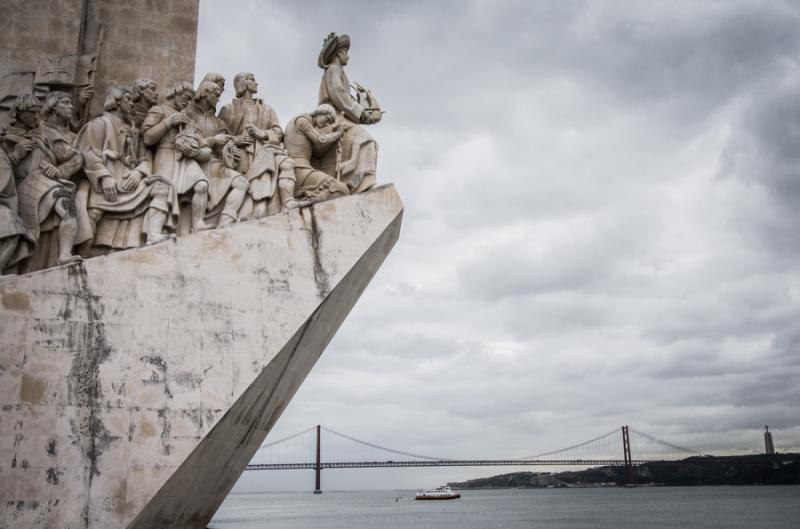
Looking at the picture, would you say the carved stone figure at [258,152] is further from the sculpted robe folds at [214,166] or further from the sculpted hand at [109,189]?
the sculpted hand at [109,189]

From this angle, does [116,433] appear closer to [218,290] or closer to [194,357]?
[194,357]

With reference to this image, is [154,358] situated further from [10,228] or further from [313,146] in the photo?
[313,146]

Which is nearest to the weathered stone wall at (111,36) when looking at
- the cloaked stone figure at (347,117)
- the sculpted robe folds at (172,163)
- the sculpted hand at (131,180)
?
the sculpted robe folds at (172,163)

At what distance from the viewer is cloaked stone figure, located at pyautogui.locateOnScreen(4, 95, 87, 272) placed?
24.2 ft

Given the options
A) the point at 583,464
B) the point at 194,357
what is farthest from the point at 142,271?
the point at 583,464

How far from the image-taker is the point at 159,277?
7191mm

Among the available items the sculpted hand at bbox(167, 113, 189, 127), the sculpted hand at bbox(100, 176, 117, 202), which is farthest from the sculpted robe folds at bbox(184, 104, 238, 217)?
the sculpted hand at bbox(100, 176, 117, 202)

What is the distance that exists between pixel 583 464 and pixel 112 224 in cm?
7060

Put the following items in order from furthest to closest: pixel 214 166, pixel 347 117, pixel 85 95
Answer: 1. pixel 347 117
2. pixel 85 95
3. pixel 214 166

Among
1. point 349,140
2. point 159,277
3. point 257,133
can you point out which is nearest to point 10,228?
point 159,277

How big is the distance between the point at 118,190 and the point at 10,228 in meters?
1.09

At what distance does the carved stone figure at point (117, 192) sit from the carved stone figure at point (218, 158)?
1.72 feet

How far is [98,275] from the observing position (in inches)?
275

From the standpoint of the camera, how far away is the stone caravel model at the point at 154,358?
639 cm
